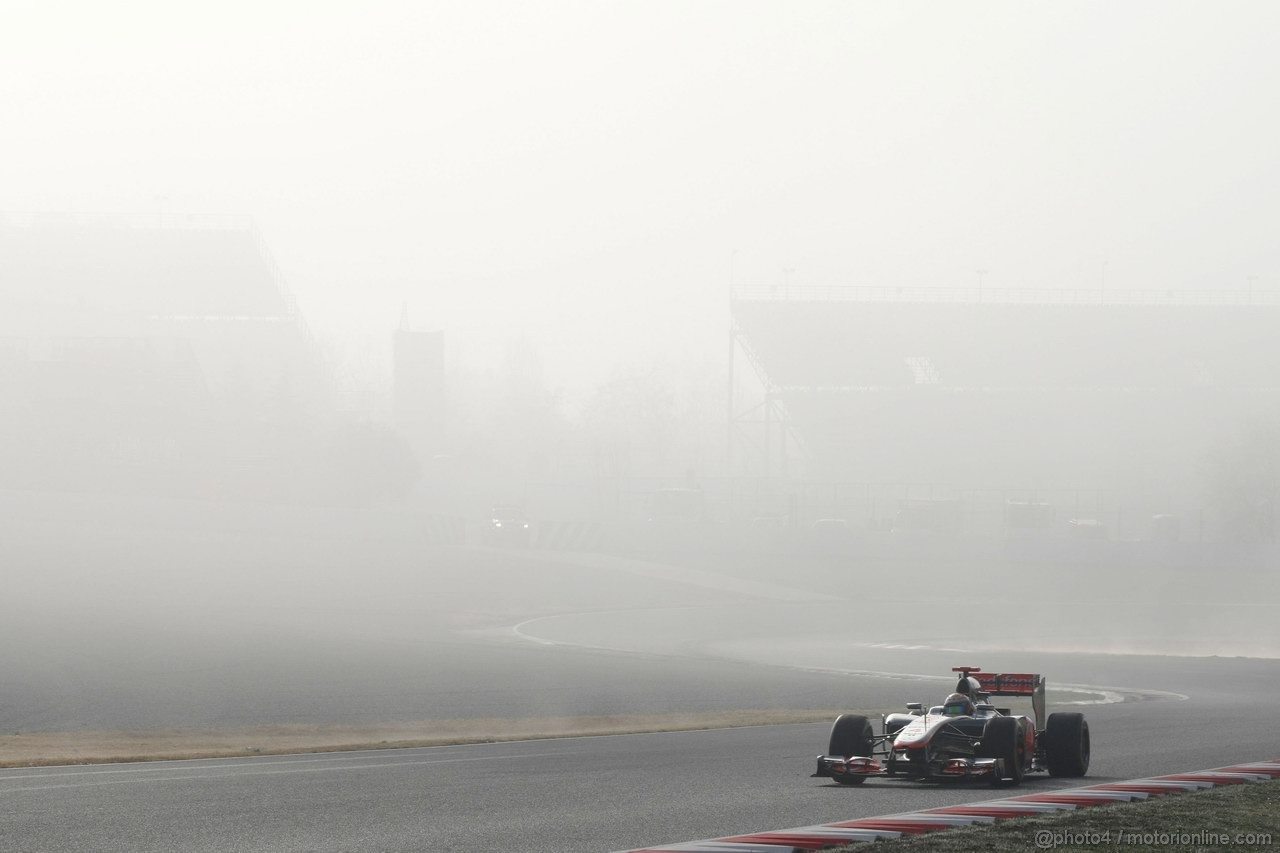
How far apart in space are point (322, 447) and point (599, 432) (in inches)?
1775

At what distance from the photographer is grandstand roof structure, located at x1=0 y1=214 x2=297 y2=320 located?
9519 cm

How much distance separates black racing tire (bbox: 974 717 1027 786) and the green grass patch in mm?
1687

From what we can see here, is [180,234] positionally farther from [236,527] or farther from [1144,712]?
[1144,712]

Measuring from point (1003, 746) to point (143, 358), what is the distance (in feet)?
250

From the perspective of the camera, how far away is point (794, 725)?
23.6 meters

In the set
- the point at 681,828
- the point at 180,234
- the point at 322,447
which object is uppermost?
the point at 180,234

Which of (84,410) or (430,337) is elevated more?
(430,337)

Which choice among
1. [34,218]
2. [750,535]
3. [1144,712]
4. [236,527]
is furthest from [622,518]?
[1144,712]

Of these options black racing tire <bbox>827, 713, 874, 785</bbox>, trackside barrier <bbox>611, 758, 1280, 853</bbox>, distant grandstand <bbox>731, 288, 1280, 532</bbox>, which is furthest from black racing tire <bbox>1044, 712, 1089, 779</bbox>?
distant grandstand <bbox>731, 288, 1280, 532</bbox>

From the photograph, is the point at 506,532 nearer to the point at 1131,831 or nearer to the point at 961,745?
the point at 961,745

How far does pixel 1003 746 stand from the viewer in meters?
14.3

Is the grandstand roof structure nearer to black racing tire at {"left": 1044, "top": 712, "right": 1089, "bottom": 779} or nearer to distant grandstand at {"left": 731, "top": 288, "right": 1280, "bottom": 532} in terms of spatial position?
distant grandstand at {"left": 731, "top": 288, "right": 1280, "bottom": 532}

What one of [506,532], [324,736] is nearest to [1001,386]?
[506,532]

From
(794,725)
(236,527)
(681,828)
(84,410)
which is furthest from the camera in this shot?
(84,410)
